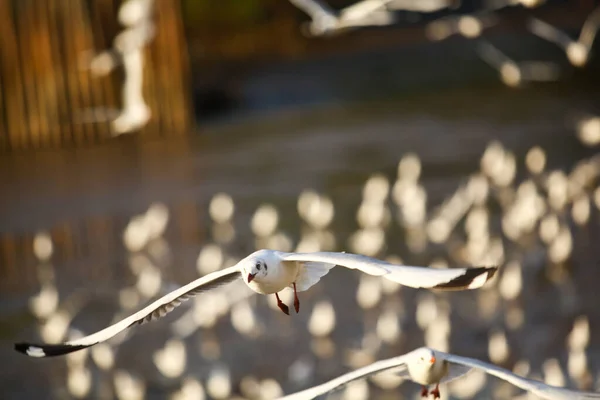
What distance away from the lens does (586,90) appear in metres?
12.6

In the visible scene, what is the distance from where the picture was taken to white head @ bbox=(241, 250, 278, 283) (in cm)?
233

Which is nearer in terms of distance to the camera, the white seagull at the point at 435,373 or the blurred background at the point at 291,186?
the white seagull at the point at 435,373

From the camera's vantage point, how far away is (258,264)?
2346 mm

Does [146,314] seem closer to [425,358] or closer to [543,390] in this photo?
[425,358]

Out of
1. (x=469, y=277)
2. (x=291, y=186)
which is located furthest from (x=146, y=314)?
(x=291, y=186)

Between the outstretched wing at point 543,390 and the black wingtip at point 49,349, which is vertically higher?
the black wingtip at point 49,349

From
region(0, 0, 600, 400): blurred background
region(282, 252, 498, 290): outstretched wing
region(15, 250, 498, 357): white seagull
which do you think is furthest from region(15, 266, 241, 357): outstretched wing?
region(0, 0, 600, 400): blurred background

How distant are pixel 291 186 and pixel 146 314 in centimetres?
641

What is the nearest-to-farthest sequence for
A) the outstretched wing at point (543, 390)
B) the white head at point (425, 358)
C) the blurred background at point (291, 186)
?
the outstretched wing at point (543, 390)
the white head at point (425, 358)
the blurred background at point (291, 186)

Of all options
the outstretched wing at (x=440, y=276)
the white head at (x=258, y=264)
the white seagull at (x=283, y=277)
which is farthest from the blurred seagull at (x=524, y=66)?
the outstretched wing at (x=440, y=276)

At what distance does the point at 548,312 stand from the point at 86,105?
689cm

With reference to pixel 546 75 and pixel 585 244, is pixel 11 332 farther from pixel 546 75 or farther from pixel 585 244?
pixel 546 75

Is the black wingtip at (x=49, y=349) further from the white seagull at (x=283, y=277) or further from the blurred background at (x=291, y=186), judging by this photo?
the blurred background at (x=291, y=186)

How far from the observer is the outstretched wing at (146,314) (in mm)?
2426
